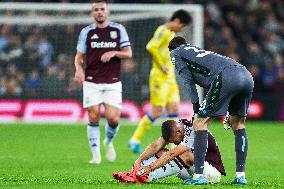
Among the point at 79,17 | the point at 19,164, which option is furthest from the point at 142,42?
the point at 19,164

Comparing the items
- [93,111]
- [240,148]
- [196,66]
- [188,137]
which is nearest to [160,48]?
[93,111]

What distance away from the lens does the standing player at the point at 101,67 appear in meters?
15.2

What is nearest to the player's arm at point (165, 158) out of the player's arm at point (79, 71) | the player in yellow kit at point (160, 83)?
the player's arm at point (79, 71)

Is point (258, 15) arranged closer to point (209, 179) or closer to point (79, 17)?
point (79, 17)

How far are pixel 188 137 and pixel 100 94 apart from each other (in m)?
4.14

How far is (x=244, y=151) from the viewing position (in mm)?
11391

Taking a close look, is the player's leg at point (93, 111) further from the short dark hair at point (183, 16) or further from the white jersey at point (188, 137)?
the white jersey at point (188, 137)

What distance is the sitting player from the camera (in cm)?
1120

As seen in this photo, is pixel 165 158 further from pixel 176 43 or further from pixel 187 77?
pixel 176 43

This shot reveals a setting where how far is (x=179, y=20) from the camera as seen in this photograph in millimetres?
17438

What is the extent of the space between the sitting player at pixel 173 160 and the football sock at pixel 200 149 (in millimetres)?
242

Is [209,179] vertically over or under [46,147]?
over

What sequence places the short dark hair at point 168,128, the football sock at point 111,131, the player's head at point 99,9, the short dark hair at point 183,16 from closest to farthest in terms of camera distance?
the short dark hair at point 168,128 < the player's head at point 99,9 < the football sock at point 111,131 < the short dark hair at point 183,16

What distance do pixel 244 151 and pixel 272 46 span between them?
1955cm
